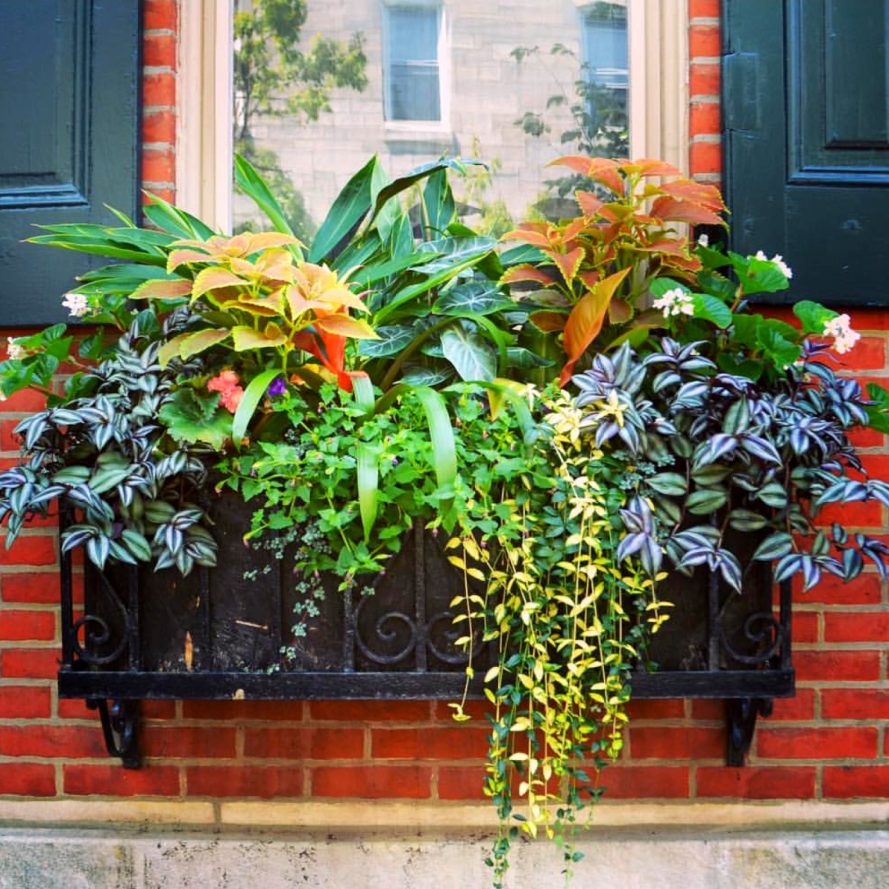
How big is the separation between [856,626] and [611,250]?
0.91 m

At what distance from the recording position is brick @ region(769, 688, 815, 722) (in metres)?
1.85

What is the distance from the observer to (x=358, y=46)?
2.13m

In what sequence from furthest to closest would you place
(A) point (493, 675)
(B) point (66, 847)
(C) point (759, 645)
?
(B) point (66, 847)
(C) point (759, 645)
(A) point (493, 675)

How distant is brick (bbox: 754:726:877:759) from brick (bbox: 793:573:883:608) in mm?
259

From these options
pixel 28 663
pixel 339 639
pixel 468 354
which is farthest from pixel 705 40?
pixel 28 663

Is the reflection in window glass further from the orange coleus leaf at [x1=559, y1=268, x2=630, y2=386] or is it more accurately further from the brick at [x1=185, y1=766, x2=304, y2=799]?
the brick at [x1=185, y1=766, x2=304, y2=799]

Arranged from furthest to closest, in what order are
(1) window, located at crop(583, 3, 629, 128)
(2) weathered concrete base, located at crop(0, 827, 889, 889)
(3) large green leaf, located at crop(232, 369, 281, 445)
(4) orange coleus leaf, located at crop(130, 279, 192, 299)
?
(1) window, located at crop(583, 3, 629, 128), (2) weathered concrete base, located at crop(0, 827, 889, 889), (4) orange coleus leaf, located at crop(130, 279, 192, 299), (3) large green leaf, located at crop(232, 369, 281, 445)

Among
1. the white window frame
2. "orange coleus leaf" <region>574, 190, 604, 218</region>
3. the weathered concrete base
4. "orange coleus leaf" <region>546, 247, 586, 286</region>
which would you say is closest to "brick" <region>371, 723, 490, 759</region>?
the weathered concrete base

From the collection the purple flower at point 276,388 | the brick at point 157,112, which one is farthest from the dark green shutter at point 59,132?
the purple flower at point 276,388

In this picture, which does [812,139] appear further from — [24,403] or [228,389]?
[24,403]

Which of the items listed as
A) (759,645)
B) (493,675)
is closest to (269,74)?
(493,675)

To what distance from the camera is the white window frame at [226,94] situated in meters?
1.98

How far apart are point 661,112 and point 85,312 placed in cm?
128

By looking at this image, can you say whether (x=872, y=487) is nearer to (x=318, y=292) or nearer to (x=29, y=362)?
(x=318, y=292)
